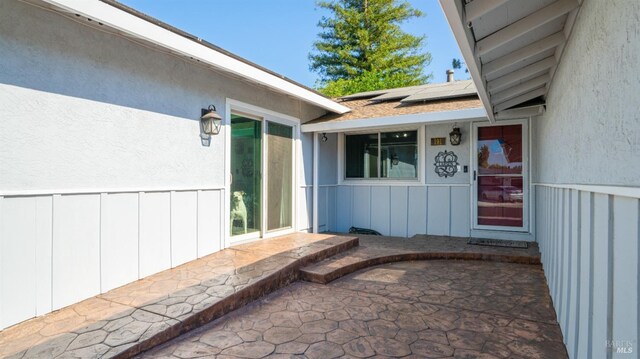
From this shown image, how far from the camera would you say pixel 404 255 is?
18.7 ft

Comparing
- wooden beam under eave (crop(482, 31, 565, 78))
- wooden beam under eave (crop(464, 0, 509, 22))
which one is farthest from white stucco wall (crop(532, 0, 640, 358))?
wooden beam under eave (crop(464, 0, 509, 22))

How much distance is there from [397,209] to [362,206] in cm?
86

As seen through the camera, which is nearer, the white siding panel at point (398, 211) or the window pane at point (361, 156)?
the white siding panel at point (398, 211)

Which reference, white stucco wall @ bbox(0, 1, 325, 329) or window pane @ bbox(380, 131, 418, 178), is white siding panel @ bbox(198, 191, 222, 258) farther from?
window pane @ bbox(380, 131, 418, 178)

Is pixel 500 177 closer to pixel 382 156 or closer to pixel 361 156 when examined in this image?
pixel 382 156

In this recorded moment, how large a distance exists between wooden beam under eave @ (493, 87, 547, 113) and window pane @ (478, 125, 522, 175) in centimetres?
103

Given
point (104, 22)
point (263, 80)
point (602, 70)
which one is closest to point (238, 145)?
point (263, 80)

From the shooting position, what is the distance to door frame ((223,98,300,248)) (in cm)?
532

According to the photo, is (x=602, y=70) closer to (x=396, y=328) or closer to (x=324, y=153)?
(x=396, y=328)

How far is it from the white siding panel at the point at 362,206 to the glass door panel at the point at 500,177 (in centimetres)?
239

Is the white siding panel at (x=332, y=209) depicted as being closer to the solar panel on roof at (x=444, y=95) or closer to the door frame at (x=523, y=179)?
the solar panel on roof at (x=444, y=95)

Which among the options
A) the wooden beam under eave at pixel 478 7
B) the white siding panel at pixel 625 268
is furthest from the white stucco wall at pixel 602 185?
the wooden beam under eave at pixel 478 7

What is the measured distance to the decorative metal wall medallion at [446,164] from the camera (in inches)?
277

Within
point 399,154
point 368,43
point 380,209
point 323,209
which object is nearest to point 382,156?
point 399,154
